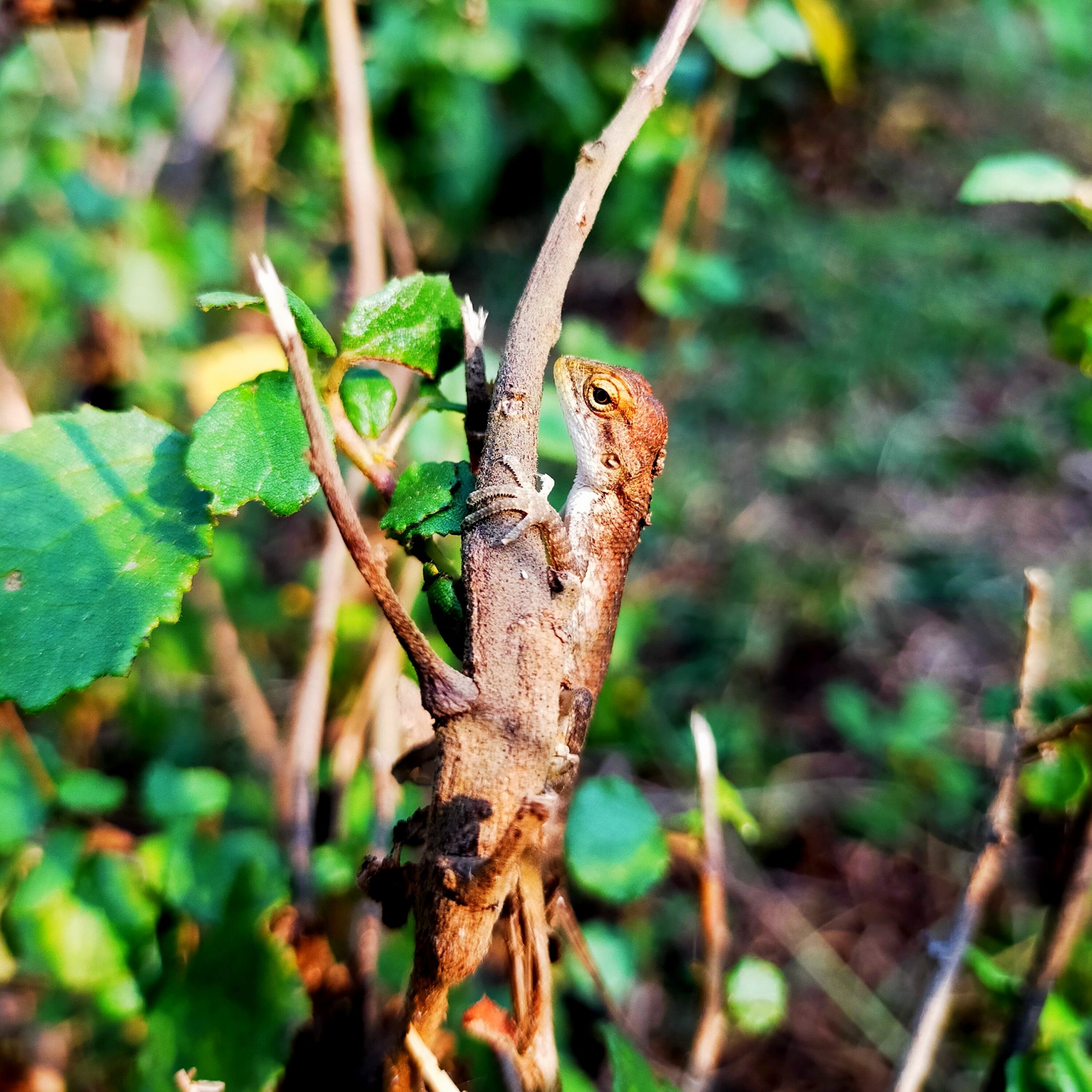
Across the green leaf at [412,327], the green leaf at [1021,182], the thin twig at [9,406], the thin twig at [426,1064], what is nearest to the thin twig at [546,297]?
the green leaf at [412,327]

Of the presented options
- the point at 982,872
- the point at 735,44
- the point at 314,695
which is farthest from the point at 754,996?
the point at 735,44

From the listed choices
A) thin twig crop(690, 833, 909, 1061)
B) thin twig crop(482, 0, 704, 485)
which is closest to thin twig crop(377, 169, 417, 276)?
thin twig crop(482, 0, 704, 485)

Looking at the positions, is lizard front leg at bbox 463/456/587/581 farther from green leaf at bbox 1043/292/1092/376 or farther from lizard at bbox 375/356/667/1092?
green leaf at bbox 1043/292/1092/376

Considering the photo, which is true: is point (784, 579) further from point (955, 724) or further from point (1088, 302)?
point (1088, 302)

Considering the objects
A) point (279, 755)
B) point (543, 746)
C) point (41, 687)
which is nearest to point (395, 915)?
point (543, 746)

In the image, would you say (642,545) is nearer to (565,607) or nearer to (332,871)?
(332,871)
